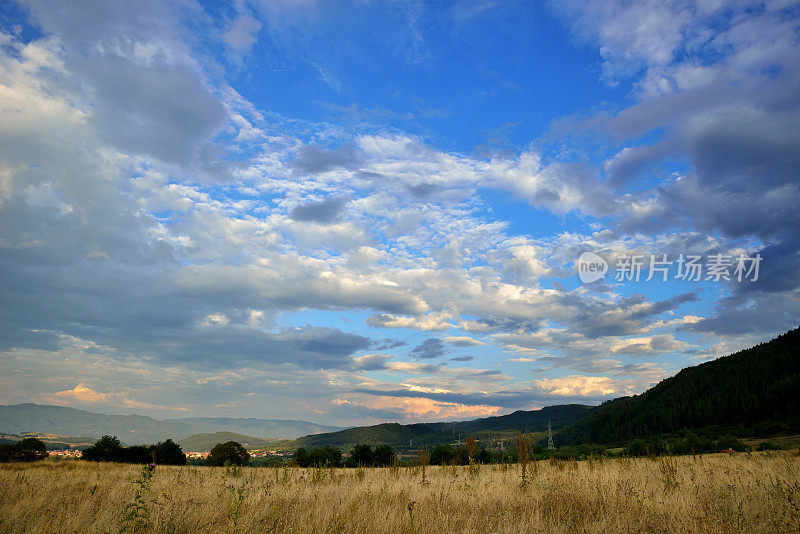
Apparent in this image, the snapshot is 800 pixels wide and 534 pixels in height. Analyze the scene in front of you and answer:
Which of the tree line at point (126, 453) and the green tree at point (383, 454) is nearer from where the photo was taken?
the green tree at point (383, 454)

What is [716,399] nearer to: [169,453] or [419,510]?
[169,453]

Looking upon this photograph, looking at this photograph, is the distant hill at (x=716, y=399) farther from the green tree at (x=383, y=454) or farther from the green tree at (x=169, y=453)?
the green tree at (x=169, y=453)

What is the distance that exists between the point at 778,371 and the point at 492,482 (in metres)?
159

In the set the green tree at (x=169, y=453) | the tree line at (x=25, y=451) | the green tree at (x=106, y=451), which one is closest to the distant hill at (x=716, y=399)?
the green tree at (x=169, y=453)

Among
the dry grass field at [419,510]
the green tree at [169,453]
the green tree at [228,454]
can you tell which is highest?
the dry grass field at [419,510]

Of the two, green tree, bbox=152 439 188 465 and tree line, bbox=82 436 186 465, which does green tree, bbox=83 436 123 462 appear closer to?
tree line, bbox=82 436 186 465

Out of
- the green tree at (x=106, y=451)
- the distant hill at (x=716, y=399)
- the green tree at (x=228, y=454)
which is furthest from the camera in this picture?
the distant hill at (x=716, y=399)

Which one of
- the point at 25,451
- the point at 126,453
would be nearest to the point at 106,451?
the point at 126,453

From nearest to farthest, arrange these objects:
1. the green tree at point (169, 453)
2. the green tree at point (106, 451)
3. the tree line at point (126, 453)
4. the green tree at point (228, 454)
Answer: the green tree at point (228, 454) → the tree line at point (126, 453) → the green tree at point (106, 451) → the green tree at point (169, 453)

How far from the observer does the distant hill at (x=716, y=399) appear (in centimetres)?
10531

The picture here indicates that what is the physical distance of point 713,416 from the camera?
112938 millimetres

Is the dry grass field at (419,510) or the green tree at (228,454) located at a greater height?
the dry grass field at (419,510)

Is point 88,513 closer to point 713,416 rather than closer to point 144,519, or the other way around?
point 144,519

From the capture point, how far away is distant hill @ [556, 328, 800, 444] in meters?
105
